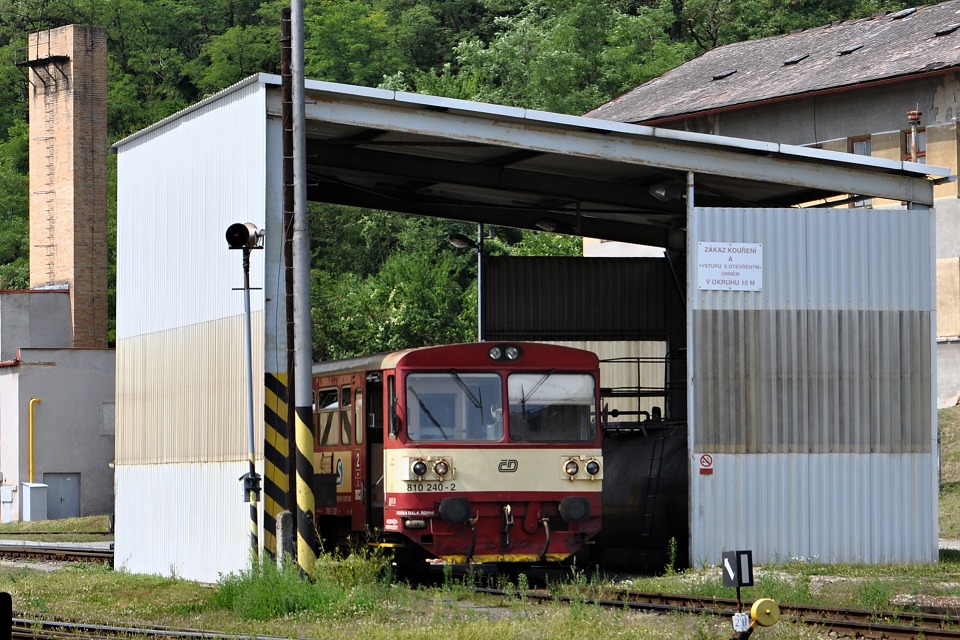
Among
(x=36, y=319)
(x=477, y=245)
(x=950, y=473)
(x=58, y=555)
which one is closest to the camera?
(x=58, y=555)

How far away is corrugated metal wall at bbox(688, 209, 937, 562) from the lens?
20969 millimetres

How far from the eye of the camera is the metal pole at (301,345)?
→ 1716 centimetres

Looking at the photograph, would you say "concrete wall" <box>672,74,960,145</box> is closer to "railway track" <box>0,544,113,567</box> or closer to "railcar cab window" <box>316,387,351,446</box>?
"railway track" <box>0,544,113,567</box>

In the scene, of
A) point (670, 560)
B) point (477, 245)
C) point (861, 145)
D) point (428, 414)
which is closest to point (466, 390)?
point (428, 414)

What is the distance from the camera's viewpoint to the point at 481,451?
1864cm

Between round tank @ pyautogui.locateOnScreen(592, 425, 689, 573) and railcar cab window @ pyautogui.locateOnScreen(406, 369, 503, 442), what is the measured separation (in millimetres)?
4073

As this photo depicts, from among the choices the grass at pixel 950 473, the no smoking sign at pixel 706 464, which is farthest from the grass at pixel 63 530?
the no smoking sign at pixel 706 464

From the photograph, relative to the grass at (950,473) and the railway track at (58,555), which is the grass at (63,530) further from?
the grass at (950,473)

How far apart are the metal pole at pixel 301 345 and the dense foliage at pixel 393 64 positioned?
134 ft

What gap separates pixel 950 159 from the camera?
42625 millimetres

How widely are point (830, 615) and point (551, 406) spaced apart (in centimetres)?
553

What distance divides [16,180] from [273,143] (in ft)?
201

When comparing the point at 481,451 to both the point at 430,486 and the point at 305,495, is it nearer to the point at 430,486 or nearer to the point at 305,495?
the point at 430,486

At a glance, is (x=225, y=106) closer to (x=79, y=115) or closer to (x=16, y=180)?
(x=79, y=115)
